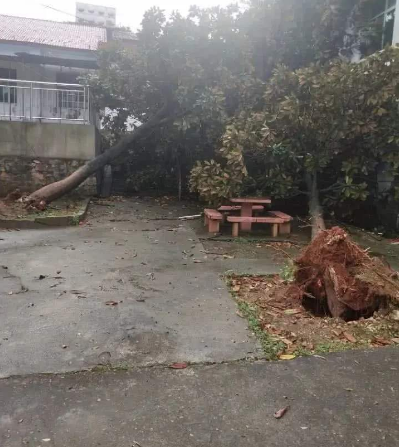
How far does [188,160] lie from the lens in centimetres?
1350

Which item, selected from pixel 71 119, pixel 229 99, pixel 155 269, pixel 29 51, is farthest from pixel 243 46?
pixel 29 51

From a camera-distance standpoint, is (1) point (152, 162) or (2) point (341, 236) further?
(1) point (152, 162)

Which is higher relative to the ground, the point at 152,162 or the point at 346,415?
the point at 152,162

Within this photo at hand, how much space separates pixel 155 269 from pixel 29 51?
41.8ft

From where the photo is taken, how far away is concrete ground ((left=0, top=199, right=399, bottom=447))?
2514 millimetres

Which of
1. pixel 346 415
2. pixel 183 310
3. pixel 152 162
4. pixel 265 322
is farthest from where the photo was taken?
pixel 152 162

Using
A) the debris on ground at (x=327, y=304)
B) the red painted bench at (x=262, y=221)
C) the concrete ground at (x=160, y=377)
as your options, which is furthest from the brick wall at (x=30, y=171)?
the debris on ground at (x=327, y=304)

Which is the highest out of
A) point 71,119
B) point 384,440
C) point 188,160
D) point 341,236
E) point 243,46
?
point 243,46

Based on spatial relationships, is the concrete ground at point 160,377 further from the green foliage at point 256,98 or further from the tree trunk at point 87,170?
the tree trunk at point 87,170

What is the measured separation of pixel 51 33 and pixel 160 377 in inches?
695

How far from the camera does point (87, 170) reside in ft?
36.4

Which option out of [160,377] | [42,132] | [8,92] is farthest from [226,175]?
[8,92]

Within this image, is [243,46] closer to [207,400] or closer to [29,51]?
[29,51]

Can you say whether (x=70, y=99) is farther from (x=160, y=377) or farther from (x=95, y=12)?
(x=95, y=12)
